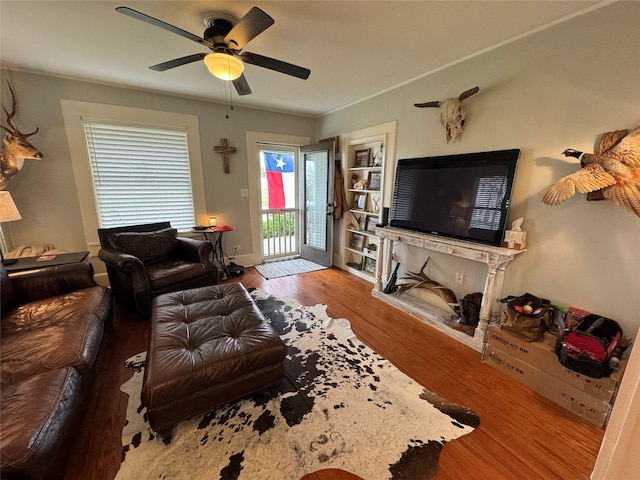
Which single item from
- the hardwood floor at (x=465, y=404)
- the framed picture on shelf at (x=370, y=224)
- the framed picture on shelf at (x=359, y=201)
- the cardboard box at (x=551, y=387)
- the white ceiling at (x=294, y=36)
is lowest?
the hardwood floor at (x=465, y=404)

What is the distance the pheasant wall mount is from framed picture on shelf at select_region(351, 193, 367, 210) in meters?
2.24

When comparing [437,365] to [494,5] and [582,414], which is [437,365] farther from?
[494,5]

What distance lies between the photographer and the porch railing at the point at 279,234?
4418 mm

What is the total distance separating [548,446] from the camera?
135cm

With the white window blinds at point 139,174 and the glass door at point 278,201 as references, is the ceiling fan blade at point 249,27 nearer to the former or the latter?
the white window blinds at point 139,174

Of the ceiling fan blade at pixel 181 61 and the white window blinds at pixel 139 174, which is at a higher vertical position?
the ceiling fan blade at pixel 181 61

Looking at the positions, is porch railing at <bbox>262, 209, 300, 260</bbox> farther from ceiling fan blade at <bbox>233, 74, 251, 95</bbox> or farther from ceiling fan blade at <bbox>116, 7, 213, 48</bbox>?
ceiling fan blade at <bbox>116, 7, 213, 48</bbox>

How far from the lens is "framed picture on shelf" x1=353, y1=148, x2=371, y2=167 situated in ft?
11.7

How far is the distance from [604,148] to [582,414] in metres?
1.60

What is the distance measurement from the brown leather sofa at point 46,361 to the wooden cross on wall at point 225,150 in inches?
84.0

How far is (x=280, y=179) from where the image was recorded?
4352mm

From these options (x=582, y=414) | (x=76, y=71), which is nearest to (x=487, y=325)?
(x=582, y=414)

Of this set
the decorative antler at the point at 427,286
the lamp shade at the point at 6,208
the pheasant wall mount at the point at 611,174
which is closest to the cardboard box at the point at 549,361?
the decorative antler at the point at 427,286

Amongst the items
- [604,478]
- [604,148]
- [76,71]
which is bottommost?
[604,478]
